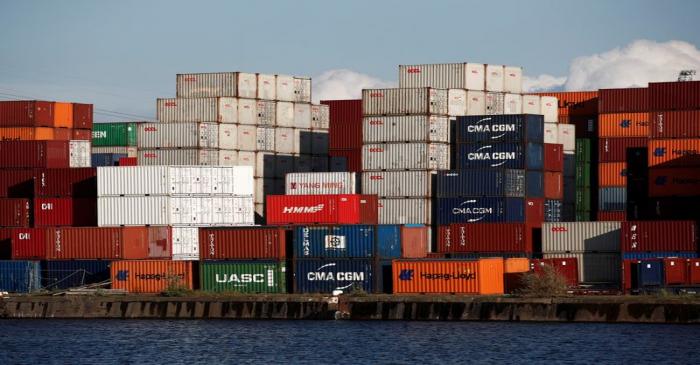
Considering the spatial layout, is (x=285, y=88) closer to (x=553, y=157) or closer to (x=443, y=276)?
(x=553, y=157)

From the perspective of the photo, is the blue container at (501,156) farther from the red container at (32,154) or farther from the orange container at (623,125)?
the red container at (32,154)

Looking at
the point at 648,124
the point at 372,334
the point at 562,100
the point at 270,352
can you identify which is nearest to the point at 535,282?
the point at 372,334

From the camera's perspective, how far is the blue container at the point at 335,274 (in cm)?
8669

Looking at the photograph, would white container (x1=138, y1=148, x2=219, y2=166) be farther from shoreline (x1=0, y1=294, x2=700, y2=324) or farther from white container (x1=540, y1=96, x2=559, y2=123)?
white container (x1=540, y1=96, x2=559, y2=123)

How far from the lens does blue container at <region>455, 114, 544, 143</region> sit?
94.4 metres

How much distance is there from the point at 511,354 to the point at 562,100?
156 ft

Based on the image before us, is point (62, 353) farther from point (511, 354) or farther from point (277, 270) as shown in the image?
point (511, 354)

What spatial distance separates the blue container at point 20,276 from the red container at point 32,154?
832 cm

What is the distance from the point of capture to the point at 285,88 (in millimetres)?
108062

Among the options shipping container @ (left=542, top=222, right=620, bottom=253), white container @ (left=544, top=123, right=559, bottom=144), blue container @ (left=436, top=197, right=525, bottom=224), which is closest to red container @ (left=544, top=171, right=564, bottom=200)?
shipping container @ (left=542, top=222, right=620, bottom=253)

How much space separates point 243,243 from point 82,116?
88.4 ft

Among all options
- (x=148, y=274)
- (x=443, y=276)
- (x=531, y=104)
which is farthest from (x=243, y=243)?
(x=531, y=104)

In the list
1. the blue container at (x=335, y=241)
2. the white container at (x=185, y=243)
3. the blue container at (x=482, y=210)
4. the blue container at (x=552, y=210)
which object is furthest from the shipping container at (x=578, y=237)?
the white container at (x=185, y=243)

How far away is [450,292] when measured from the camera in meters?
85.6
